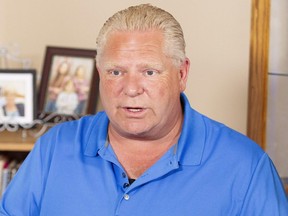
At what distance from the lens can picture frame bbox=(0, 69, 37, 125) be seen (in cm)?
267

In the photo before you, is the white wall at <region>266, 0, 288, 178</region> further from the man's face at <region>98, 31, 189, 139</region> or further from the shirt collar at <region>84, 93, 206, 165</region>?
the man's face at <region>98, 31, 189, 139</region>

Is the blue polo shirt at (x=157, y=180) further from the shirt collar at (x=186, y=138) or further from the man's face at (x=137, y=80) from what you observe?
the man's face at (x=137, y=80)

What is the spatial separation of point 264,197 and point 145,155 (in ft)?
1.10

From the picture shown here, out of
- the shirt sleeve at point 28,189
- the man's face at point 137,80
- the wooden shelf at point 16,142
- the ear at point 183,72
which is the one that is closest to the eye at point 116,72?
the man's face at point 137,80

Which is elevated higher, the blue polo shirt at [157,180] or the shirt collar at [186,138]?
the shirt collar at [186,138]

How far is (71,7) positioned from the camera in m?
2.80

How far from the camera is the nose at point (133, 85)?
1565 millimetres

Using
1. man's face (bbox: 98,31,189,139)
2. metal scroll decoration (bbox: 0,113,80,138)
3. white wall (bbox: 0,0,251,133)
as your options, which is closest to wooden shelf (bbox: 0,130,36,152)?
metal scroll decoration (bbox: 0,113,80,138)

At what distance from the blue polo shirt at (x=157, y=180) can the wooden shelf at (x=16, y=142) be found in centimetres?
65

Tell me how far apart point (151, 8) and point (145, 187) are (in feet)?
1.47

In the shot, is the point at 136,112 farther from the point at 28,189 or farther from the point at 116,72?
the point at 28,189

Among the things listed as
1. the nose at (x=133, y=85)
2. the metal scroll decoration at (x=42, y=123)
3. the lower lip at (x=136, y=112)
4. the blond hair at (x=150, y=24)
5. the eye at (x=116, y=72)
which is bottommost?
the metal scroll decoration at (x=42, y=123)

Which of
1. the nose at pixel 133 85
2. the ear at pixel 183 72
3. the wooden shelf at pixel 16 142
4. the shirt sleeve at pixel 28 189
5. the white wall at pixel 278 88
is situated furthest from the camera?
the white wall at pixel 278 88

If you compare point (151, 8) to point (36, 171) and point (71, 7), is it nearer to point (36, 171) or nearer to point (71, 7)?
point (36, 171)
